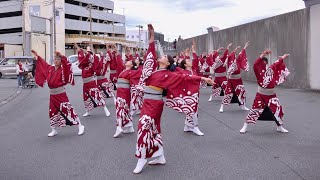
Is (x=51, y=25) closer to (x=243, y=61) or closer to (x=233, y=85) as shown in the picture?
(x=233, y=85)

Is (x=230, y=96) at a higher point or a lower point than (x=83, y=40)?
lower

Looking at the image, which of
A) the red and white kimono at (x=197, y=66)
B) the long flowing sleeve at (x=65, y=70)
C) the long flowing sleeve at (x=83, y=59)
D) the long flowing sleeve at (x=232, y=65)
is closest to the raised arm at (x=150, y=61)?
the long flowing sleeve at (x=65, y=70)

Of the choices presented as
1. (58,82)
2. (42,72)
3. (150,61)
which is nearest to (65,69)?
(58,82)

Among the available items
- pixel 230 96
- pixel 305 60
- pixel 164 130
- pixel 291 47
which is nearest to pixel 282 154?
pixel 164 130

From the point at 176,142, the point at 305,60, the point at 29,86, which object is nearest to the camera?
the point at 176,142

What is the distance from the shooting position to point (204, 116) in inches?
419

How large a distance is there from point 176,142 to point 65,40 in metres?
53.3

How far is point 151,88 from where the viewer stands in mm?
5668

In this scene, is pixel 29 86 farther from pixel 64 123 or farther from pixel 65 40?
pixel 65 40

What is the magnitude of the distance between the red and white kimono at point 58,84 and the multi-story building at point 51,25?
130ft

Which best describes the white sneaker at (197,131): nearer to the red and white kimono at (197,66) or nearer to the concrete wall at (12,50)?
the red and white kimono at (197,66)

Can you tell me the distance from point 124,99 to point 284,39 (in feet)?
42.6

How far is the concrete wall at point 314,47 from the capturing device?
15.9 metres

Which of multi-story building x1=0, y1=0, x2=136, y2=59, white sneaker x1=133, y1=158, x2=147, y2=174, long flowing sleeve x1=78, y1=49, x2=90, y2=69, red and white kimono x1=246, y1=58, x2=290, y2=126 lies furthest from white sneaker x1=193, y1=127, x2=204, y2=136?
multi-story building x1=0, y1=0, x2=136, y2=59
